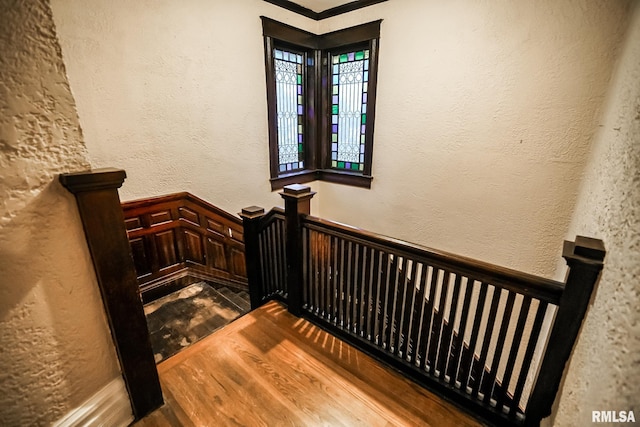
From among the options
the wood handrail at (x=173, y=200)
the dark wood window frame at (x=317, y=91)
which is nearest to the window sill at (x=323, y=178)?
the dark wood window frame at (x=317, y=91)

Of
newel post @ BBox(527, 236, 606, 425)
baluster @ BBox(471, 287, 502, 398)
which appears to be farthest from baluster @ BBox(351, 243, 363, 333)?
newel post @ BBox(527, 236, 606, 425)

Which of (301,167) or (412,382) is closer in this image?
(412,382)

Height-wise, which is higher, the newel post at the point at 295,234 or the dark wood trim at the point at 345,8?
the dark wood trim at the point at 345,8

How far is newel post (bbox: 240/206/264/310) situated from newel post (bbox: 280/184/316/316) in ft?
1.04

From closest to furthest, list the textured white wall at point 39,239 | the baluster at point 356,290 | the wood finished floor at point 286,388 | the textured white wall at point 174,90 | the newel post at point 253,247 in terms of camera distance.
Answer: the textured white wall at point 39,239 → the wood finished floor at point 286,388 → the baluster at point 356,290 → the textured white wall at point 174,90 → the newel post at point 253,247

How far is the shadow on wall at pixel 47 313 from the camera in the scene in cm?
86

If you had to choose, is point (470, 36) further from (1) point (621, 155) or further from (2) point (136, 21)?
(2) point (136, 21)

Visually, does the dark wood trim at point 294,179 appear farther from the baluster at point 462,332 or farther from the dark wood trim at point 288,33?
the baluster at point 462,332

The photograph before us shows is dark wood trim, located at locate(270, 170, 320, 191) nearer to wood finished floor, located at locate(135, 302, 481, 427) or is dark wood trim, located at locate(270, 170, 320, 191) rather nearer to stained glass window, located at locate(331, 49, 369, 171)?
stained glass window, located at locate(331, 49, 369, 171)

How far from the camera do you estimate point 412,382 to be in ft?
4.96

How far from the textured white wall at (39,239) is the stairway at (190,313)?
4.18 feet

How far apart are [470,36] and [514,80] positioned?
0.52m

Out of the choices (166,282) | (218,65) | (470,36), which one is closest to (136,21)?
(218,65)

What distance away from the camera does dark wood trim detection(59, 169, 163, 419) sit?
97 cm
